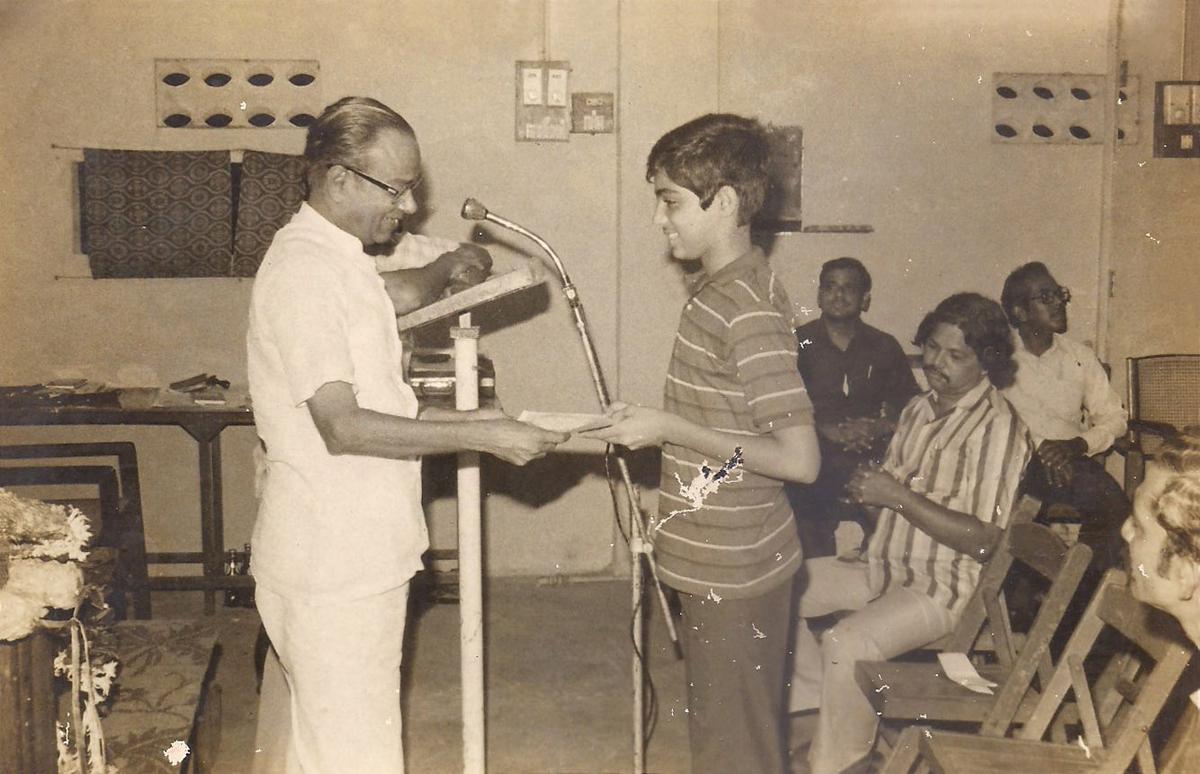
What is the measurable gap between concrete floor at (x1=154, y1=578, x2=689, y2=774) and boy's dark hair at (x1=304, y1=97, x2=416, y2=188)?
6.79 feet

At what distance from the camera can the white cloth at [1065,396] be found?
179 inches

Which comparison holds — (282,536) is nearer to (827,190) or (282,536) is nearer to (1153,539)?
(1153,539)

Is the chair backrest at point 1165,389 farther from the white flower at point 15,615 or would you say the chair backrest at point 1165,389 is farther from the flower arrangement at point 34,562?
the white flower at point 15,615

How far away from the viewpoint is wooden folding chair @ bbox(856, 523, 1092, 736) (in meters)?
2.57

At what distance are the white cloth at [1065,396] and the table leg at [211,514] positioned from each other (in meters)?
3.51

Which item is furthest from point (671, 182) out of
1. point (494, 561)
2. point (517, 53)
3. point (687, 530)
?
point (494, 561)

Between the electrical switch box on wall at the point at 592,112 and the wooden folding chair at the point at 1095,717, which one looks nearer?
the wooden folding chair at the point at 1095,717

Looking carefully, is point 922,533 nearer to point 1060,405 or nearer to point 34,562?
point 1060,405

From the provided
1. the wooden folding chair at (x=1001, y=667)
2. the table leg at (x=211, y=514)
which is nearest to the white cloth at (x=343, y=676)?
the wooden folding chair at (x=1001, y=667)

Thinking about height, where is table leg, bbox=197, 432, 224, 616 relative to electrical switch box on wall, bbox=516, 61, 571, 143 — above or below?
below

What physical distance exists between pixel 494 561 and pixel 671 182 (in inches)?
134

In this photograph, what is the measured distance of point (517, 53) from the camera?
4992mm

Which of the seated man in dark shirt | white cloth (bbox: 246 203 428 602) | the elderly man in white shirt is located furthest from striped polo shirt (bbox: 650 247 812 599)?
the seated man in dark shirt

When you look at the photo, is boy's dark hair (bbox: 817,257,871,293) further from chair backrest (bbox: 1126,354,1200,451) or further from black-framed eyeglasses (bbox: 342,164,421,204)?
black-framed eyeglasses (bbox: 342,164,421,204)
